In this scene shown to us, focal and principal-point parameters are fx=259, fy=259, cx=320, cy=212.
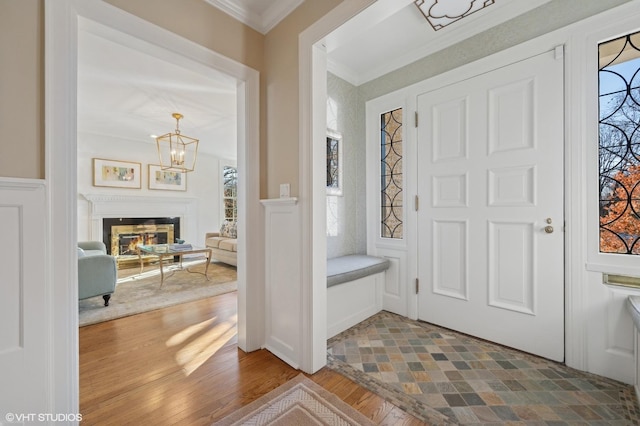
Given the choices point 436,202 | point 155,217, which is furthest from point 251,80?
point 155,217

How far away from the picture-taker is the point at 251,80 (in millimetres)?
1935

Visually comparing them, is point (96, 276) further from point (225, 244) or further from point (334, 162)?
point (334, 162)

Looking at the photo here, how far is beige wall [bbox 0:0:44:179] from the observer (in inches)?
42.0

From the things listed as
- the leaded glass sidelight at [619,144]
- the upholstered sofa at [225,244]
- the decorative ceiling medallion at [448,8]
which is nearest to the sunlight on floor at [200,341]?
the upholstered sofa at [225,244]

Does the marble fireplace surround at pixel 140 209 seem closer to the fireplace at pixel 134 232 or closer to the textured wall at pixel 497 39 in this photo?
the fireplace at pixel 134 232

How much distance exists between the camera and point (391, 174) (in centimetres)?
267

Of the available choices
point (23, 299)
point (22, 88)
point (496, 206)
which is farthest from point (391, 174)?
point (23, 299)

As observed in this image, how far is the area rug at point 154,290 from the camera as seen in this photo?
9.00 ft

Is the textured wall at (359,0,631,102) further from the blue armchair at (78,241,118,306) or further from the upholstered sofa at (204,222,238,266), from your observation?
the upholstered sofa at (204,222,238,266)

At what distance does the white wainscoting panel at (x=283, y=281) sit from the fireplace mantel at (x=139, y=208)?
15.6 ft

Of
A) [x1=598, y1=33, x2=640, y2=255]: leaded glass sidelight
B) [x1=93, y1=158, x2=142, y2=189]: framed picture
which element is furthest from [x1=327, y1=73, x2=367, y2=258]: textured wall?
[x1=93, y1=158, x2=142, y2=189]: framed picture

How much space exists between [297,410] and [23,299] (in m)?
1.34

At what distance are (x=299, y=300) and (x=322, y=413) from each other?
0.62 meters

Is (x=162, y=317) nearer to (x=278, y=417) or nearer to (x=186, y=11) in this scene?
(x=278, y=417)
